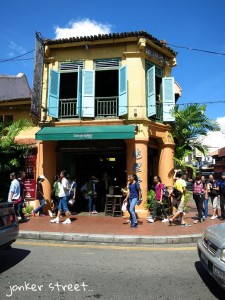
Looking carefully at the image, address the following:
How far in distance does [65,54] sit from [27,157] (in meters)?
4.89

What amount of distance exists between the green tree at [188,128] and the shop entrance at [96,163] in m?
2.52

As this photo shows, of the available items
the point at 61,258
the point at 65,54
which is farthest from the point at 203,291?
the point at 65,54

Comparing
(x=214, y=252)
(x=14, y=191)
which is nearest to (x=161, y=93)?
(x=14, y=191)

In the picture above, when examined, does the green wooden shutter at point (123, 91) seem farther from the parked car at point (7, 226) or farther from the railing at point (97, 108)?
the parked car at point (7, 226)

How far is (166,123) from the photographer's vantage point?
13.4 m

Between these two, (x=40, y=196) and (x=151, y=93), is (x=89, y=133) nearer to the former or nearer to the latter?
(x=40, y=196)

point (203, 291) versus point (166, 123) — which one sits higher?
point (166, 123)

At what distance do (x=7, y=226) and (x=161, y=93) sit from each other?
32.3 ft

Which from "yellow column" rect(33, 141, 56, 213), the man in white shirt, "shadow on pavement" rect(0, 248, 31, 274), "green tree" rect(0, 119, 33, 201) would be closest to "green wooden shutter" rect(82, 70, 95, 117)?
"yellow column" rect(33, 141, 56, 213)

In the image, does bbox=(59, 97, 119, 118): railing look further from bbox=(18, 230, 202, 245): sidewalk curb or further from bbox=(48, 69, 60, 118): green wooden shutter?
bbox=(18, 230, 202, 245): sidewalk curb

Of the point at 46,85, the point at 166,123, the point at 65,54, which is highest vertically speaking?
the point at 65,54

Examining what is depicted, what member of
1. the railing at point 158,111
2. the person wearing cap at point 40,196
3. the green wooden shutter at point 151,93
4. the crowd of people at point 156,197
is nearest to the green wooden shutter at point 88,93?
the green wooden shutter at point 151,93

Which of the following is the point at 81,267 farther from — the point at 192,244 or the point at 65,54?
the point at 65,54

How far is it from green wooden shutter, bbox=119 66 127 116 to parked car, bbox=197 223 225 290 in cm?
789
